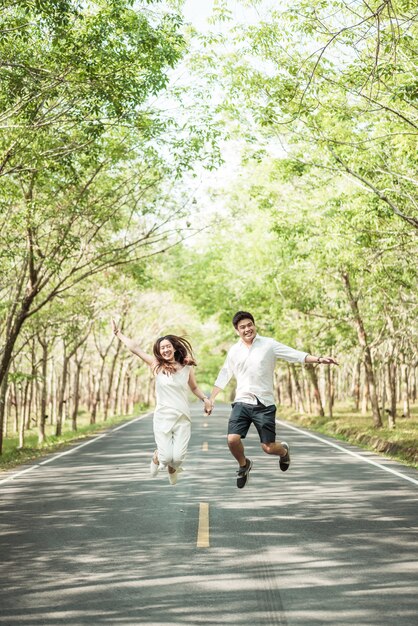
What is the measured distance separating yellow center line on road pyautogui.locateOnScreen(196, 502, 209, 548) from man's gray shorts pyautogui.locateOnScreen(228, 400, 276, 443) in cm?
104

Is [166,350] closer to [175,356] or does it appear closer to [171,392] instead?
[175,356]

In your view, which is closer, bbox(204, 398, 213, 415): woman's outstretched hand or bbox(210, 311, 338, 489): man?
bbox(210, 311, 338, 489): man

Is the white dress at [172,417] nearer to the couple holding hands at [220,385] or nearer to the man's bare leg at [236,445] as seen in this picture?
the couple holding hands at [220,385]

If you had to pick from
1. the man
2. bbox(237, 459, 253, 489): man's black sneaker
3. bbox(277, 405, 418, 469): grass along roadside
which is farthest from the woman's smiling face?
bbox(277, 405, 418, 469): grass along roadside

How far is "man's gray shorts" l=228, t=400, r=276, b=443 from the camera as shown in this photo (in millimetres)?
8469

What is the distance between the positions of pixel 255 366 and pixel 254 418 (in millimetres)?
621

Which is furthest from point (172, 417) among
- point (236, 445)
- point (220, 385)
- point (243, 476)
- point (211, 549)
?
point (211, 549)

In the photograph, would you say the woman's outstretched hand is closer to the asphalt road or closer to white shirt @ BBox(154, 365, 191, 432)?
white shirt @ BBox(154, 365, 191, 432)

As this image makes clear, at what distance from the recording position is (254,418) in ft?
27.9

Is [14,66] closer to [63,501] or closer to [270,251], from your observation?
[63,501]

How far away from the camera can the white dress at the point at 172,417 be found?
7992mm

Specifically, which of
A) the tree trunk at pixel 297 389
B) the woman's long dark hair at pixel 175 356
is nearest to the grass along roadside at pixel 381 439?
the woman's long dark hair at pixel 175 356

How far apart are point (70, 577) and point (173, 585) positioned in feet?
3.01

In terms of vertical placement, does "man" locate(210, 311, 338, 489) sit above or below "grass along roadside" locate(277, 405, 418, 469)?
above
